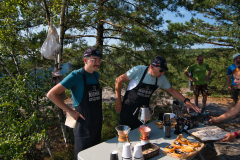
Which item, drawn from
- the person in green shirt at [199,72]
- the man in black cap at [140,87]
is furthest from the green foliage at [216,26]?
the man in black cap at [140,87]

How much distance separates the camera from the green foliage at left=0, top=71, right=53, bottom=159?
2090 mm

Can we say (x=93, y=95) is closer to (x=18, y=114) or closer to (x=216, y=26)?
(x=18, y=114)

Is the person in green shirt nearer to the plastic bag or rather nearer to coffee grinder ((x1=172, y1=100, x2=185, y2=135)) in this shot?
coffee grinder ((x1=172, y1=100, x2=185, y2=135))

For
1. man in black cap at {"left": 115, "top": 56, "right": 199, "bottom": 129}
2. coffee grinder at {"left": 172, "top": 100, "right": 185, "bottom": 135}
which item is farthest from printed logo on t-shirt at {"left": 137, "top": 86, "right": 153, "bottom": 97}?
coffee grinder at {"left": 172, "top": 100, "right": 185, "bottom": 135}

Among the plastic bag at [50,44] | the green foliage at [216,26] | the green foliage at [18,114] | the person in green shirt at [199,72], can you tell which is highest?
the green foliage at [216,26]

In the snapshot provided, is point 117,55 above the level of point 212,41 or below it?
below

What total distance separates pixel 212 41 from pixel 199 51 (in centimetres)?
57

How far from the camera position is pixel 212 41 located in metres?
6.25

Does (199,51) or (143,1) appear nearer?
(143,1)

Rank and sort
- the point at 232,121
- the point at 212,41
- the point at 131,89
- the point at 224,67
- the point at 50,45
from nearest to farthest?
the point at 131,89, the point at 50,45, the point at 232,121, the point at 212,41, the point at 224,67

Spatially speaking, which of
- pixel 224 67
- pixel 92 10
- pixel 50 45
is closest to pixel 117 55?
pixel 92 10

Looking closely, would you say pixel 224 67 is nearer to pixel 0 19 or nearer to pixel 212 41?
pixel 212 41

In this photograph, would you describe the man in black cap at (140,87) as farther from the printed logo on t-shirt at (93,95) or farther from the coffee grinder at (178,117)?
the printed logo on t-shirt at (93,95)

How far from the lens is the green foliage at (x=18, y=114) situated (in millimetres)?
2090
